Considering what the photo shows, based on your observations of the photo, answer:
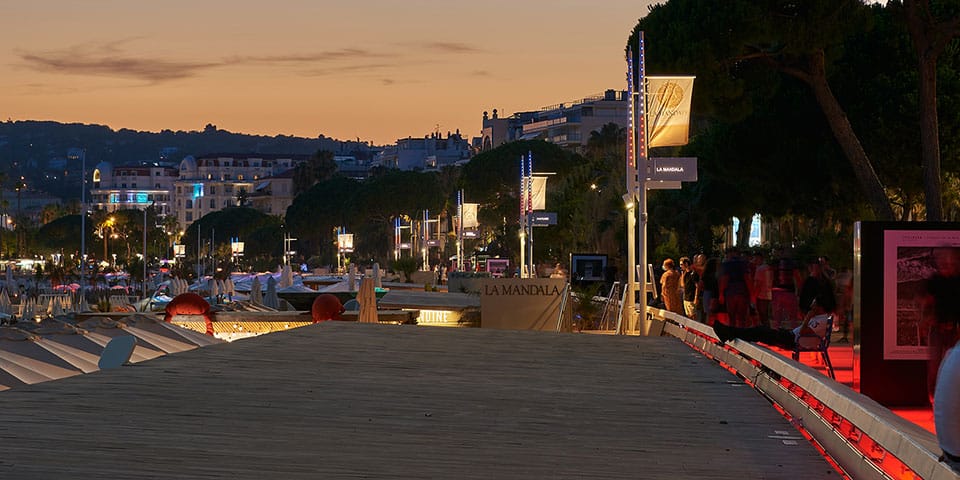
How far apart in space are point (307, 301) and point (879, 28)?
2861 cm

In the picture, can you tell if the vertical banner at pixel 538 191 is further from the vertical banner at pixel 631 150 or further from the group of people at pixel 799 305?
the vertical banner at pixel 631 150

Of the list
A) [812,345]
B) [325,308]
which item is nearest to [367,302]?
[325,308]

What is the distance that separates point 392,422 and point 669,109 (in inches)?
596

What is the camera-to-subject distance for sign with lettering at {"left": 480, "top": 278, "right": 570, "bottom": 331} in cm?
3188

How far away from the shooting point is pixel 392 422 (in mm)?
10484

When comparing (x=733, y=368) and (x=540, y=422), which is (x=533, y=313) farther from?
(x=540, y=422)

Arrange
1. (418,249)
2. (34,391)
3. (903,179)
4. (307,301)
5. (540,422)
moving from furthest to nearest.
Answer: (418,249), (307,301), (903,179), (34,391), (540,422)

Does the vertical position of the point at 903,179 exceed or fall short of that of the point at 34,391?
it exceeds it

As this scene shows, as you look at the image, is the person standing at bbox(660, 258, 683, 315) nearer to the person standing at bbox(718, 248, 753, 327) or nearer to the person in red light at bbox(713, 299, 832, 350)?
the person standing at bbox(718, 248, 753, 327)

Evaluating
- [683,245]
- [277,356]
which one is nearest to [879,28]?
[683,245]

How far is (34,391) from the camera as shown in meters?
11.6

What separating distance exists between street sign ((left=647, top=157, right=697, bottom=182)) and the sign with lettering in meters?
7.78

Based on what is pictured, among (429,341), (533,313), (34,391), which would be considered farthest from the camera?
(533,313)

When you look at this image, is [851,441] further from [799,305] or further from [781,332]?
[799,305]
